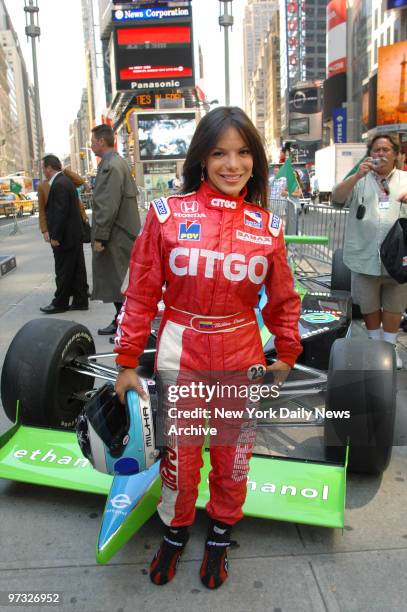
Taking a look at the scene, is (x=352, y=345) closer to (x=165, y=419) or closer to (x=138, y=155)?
(x=165, y=419)

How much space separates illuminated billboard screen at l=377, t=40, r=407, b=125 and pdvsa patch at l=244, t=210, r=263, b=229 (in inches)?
1643

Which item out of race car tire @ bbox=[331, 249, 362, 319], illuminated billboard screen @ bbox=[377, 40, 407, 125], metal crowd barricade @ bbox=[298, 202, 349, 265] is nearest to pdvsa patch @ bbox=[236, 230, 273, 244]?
race car tire @ bbox=[331, 249, 362, 319]

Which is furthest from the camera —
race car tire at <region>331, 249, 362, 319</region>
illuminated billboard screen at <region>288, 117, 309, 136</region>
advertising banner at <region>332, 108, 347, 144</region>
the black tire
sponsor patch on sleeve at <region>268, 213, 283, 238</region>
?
illuminated billboard screen at <region>288, 117, 309, 136</region>

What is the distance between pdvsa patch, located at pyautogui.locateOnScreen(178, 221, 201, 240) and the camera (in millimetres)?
2064

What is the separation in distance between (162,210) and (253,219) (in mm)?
350

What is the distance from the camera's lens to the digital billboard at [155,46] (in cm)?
4794

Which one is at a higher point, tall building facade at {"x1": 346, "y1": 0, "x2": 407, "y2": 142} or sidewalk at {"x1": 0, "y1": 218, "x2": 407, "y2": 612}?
tall building facade at {"x1": 346, "y1": 0, "x2": 407, "y2": 142}

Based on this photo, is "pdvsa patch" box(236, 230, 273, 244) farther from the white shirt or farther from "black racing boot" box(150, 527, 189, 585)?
the white shirt

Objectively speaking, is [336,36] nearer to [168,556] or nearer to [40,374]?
[40,374]

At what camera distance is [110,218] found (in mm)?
5816

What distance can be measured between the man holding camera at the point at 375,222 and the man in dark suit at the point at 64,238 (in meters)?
3.82

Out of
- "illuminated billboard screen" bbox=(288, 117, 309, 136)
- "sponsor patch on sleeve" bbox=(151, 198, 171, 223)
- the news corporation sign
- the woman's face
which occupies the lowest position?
"sponsor patch on sleeve" bbox=(151, 198, 171, 223)

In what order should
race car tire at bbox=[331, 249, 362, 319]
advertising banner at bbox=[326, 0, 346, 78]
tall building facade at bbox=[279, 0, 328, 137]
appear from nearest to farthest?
1. race car tire at bbox=[331, 249, 362, 319]
2. advertising banner at bbox=[326, 0, 346, 78]
3. tall building facade at bbox=[279, 0, 328, 137]

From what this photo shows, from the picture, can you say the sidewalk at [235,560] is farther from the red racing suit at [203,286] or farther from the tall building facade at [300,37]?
the tall building facade at [300,37]
